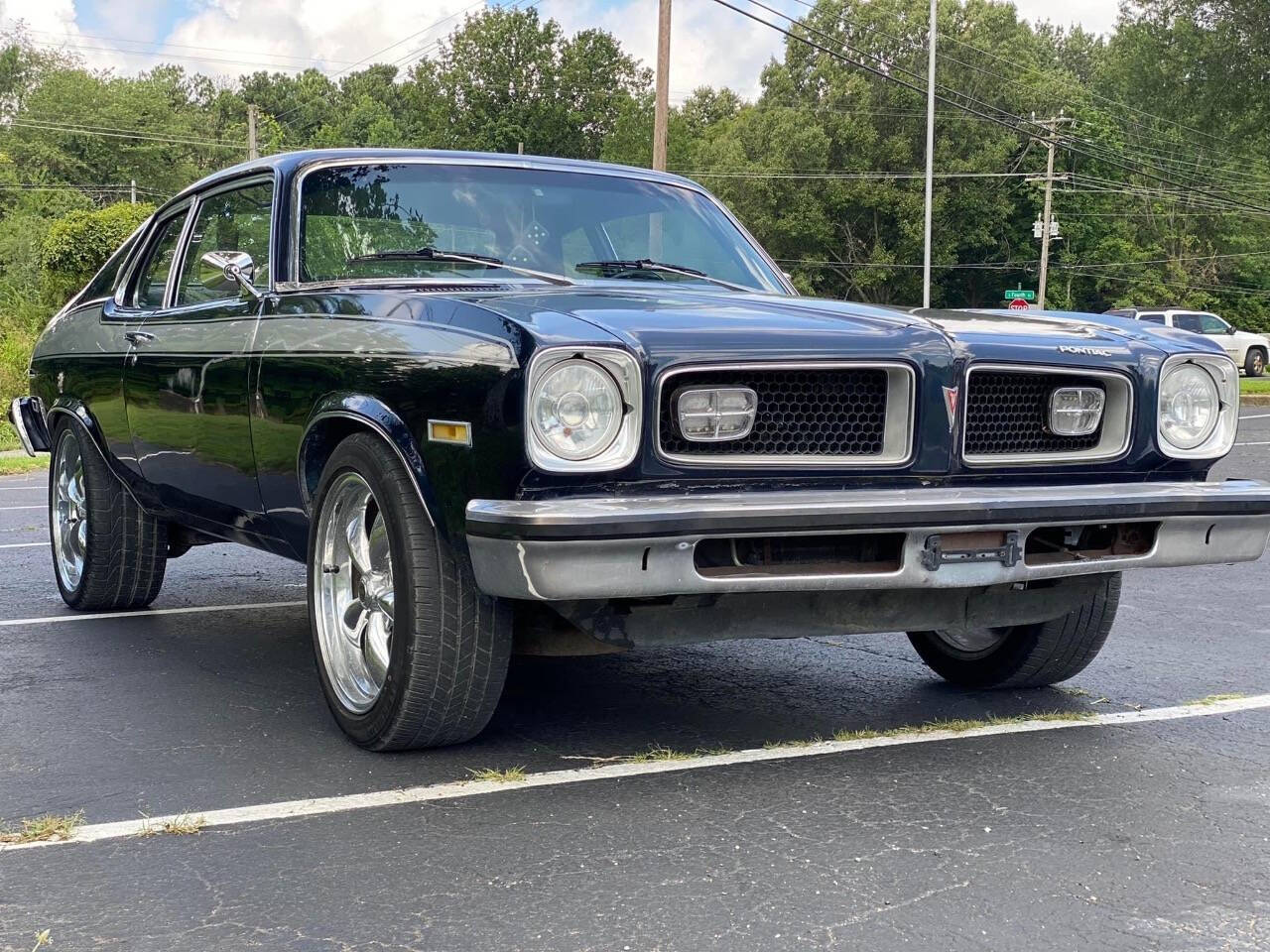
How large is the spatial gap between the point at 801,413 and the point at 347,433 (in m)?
1.29

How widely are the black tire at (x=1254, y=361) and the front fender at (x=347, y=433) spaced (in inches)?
1453

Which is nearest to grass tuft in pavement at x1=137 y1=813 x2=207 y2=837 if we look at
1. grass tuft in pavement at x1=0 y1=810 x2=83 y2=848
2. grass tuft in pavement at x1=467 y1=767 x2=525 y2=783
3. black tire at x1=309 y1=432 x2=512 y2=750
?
grass tuft in pavement at x1=0 y1=810 x2=83 y2=848

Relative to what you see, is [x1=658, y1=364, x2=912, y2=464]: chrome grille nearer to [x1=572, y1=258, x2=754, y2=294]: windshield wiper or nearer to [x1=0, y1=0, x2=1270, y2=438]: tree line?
[x1=572, y1=258, x2=754, y2=294]: windshield wiper

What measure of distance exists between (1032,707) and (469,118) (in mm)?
74491

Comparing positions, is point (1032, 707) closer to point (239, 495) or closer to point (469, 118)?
point (239, 495)

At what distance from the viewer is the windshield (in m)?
4.72

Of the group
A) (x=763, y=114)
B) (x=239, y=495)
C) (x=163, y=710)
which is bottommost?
(x=163, y=710)

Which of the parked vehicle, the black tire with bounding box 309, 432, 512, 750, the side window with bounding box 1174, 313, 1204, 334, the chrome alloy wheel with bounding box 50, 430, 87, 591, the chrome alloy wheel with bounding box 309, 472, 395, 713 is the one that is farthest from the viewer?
the side window with bounding box 1174, 313, 1204, 334

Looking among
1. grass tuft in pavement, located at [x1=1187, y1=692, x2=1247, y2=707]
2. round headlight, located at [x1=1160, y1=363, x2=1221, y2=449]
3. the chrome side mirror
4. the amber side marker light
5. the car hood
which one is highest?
the chrome side mirror

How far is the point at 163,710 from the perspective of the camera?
464 cm

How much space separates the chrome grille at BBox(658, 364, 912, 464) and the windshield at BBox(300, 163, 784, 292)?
1206 millimetres

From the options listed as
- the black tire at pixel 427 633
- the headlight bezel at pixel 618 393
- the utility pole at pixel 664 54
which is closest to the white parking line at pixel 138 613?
the black tire at pixel 427 633

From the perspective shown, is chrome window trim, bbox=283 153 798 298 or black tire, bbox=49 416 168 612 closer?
chrome window trim, bbox=283 153 798 298

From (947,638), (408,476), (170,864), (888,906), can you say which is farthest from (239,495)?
(888,906)
